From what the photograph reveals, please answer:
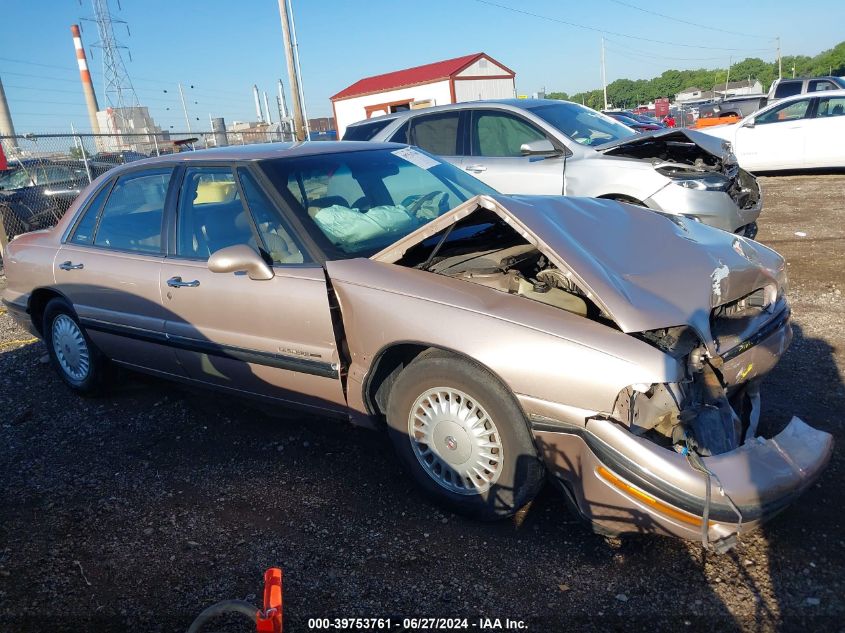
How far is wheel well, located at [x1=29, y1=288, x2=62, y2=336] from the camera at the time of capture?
4742 millimetres

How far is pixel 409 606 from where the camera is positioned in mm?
2445

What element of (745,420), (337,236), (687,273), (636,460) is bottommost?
(745,420)

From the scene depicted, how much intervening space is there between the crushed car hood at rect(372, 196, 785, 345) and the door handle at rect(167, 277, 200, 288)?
115cm

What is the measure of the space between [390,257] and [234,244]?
1.02 metres

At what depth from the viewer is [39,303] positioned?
16.0 feet

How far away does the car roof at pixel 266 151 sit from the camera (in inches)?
147

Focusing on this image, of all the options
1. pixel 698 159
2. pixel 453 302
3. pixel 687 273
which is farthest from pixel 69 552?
pixel 698 159

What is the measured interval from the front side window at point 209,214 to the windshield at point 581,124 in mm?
4149

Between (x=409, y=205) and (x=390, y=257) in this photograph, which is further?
(x=409, y=205)

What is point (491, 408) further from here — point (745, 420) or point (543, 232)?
point (745, 420)

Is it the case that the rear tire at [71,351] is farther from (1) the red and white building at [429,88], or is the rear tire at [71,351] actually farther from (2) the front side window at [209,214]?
(1) the red and white building at [429,88]

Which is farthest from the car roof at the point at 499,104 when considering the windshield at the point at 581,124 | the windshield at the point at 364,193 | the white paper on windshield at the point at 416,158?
the windshield at the point at 364,193

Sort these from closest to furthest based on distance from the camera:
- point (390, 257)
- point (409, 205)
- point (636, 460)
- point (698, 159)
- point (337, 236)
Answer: point (636, 460) < point (390, 257) < point (337, 236) < point (409, 205) < point (698, 159)

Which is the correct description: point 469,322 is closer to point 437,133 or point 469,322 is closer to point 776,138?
point 437,133
